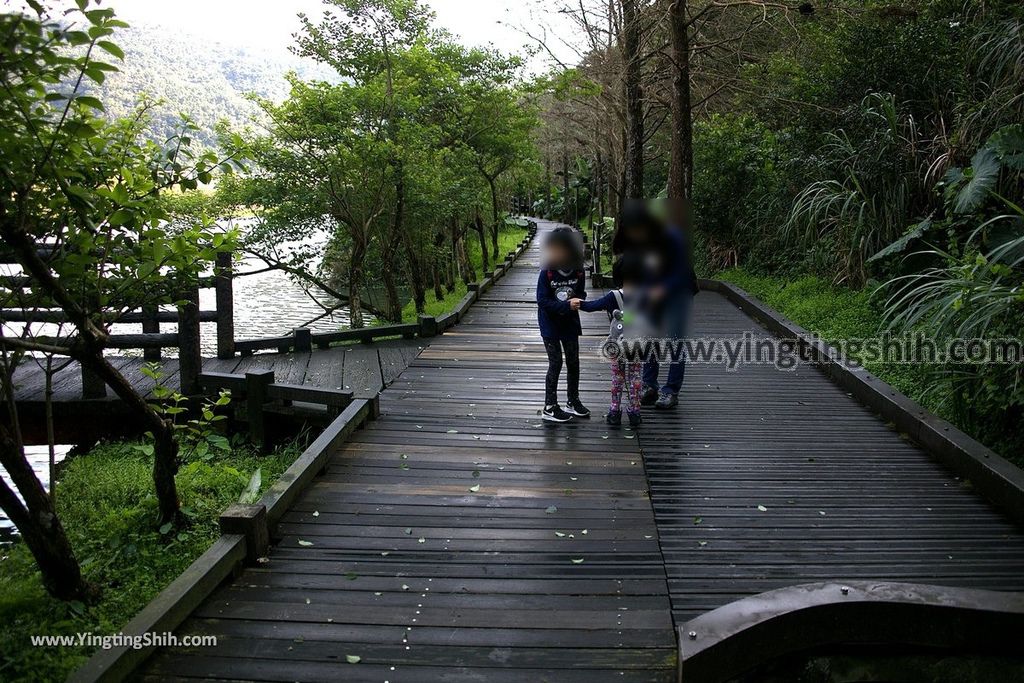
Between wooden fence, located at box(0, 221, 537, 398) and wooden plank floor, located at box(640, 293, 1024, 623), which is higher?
wooden fence, located at box(0, 221, 537, 398)

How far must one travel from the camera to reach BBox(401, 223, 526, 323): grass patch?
1916 cm

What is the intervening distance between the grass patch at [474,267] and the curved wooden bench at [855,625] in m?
9.26

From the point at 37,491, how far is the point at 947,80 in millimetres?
11292

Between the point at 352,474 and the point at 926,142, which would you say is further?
the point at 926,142

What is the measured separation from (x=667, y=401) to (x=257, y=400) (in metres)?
3.76

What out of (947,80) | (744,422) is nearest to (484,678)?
(744,422)

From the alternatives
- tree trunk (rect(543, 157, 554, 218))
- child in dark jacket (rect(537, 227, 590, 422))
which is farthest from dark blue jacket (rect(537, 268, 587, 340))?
tree trunk (rect(543, 157, 554, 218))

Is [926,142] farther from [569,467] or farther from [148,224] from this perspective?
[148,224]

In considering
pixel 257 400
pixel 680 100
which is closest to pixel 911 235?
pixel 680 100

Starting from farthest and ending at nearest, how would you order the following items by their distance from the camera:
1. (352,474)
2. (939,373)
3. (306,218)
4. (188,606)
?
(306,218) → (939,373) → (352,474) → (188,606)

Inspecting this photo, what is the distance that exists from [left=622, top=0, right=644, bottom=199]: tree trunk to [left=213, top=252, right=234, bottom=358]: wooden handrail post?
8.60 metres

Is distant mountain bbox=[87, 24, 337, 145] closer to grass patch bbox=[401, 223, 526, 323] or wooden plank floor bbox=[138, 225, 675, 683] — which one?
grass patch bbox=[401, 223, 526, 323]

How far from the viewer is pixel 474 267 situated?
2970 centimetres

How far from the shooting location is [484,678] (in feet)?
9.46
